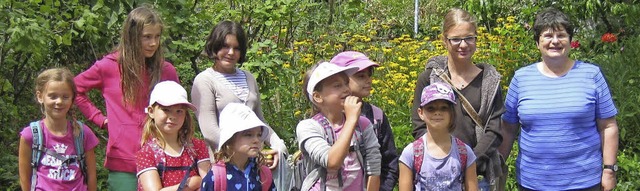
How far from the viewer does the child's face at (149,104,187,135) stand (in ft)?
13.3

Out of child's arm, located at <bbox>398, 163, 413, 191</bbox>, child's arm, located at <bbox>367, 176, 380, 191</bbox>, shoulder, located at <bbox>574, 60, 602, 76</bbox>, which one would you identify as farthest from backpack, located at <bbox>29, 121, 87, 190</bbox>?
shoulder, located at <bbox>574, 60, 602, 76</bbox>

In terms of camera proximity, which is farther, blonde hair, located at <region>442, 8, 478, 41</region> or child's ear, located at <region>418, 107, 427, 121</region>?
blonde hair, located at <region>442, 8, 478, 41</region>

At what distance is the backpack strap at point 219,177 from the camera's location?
12.4 feet

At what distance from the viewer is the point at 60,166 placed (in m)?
4.27

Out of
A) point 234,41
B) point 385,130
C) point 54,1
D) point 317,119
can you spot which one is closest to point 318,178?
point 317,119

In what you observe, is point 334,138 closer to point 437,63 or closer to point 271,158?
point 271,158

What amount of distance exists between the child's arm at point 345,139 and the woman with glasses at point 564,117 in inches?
41.1

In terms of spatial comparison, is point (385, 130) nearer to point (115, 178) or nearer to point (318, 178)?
point (318, 178)

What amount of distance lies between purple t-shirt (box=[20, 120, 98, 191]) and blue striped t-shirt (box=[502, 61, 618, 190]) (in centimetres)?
→ 222

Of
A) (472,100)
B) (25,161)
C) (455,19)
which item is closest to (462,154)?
(472,100)

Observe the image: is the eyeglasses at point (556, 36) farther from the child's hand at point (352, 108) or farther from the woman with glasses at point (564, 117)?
the child's hand at point (352, 108)

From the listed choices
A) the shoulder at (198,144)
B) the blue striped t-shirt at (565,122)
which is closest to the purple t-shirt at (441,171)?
the blue striped t-shirt at (565,122)

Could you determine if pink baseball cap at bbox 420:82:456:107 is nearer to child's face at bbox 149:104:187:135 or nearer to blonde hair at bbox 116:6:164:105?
child's face at bbox 149:104:187:135

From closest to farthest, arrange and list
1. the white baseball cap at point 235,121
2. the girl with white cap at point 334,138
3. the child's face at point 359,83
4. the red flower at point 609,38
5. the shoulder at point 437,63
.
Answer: the white baseball cap at point 235,121 → the girl with white cap at point 334,138 → the child's face at point 359,83 → the shoulder at point 437,63 → the red flower at point 609,38
